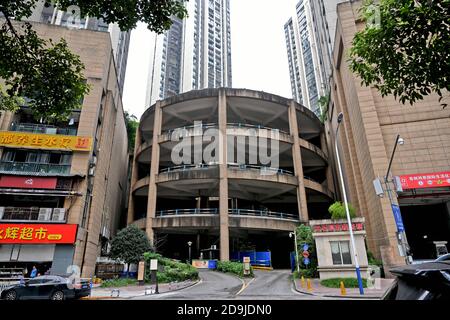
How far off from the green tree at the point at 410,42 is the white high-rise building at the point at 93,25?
45392 mm

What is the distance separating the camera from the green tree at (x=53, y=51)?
271 inches

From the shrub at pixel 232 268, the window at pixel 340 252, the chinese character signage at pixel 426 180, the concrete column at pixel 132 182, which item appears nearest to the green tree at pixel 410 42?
the window at pixel 340 252

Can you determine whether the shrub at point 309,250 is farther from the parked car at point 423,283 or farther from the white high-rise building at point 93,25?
the white high-rise building at point 93,25

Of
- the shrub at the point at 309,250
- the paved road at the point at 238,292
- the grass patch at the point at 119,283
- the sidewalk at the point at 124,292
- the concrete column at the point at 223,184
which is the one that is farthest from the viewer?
the concrete column at the point at 223,184

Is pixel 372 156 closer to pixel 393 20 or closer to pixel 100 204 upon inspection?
pixel 393 20

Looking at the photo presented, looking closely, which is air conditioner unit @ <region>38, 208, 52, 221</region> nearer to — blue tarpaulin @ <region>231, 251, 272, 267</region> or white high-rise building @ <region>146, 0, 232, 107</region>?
blue tarpaulin @ <region>231, 251, 272, 267</region>

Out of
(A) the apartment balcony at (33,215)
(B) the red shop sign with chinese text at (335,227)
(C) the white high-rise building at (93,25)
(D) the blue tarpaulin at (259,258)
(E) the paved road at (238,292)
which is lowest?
(E) the paved road at (238,292)

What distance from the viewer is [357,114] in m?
27.1

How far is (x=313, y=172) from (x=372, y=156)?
27.0m

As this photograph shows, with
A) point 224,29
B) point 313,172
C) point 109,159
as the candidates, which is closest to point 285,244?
point 313,172

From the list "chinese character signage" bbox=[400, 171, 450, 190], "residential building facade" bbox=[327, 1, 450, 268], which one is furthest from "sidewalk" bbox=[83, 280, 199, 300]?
"chinese character signage" bbox=[400, 171, 450, 190]

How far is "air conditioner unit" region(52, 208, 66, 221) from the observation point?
936 inches

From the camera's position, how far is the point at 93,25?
Result: 2261 inches

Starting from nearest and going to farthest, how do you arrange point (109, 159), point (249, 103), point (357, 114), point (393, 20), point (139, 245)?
point (393, 20) → point (139, 245) → point (357, 114) → point (109, 159) → point (249, 103)
